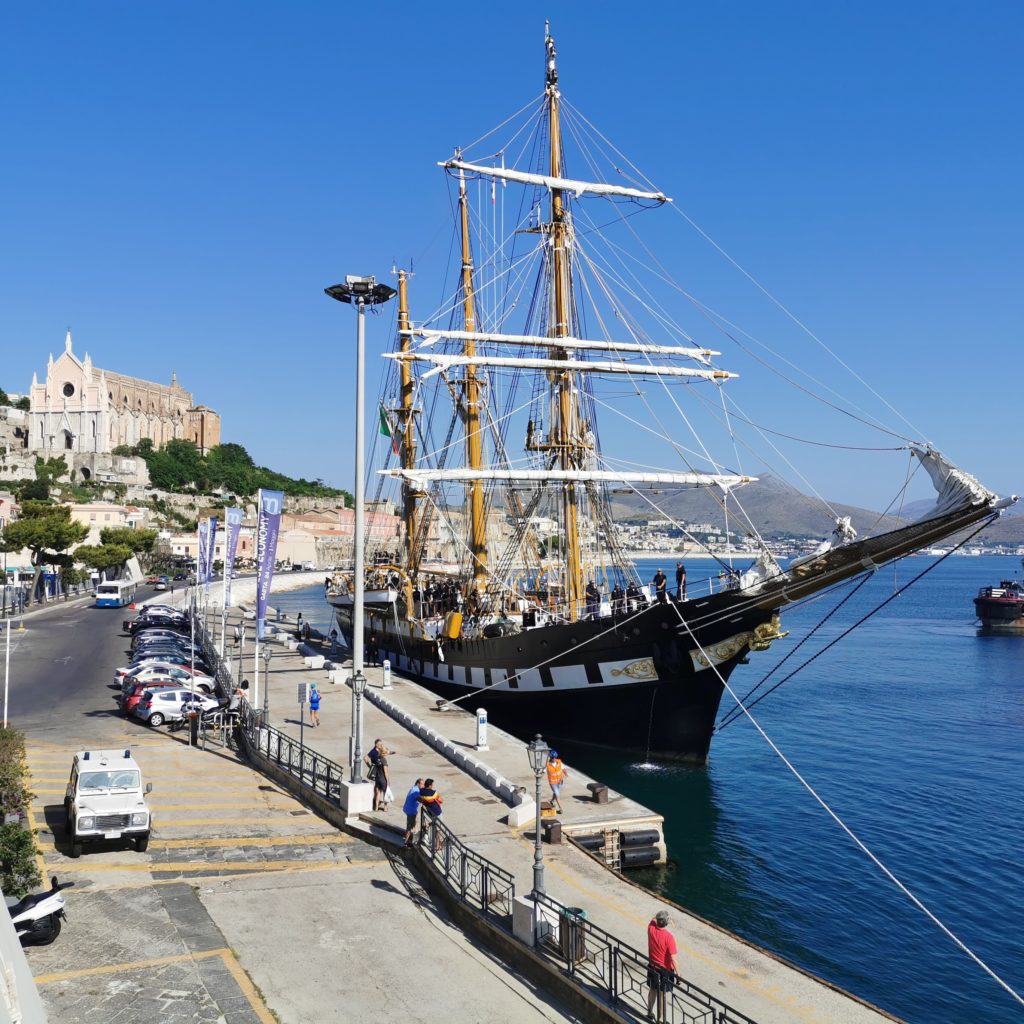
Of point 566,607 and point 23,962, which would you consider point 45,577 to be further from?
point 23,962

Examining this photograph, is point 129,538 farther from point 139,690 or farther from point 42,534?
point 139,690

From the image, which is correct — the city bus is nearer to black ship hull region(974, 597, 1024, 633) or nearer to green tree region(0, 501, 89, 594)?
green tree region(0, 501, 89, 594)

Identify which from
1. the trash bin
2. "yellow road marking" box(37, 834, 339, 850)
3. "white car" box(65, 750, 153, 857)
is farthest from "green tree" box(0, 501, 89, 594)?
the trash bin

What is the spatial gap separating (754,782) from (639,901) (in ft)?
53.8

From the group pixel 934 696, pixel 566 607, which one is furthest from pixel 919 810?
pixel 934 696

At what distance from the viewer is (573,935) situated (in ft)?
36.7

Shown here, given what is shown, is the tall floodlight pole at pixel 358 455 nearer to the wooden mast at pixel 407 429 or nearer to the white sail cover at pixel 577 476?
the white sail cover at pixel 577 476

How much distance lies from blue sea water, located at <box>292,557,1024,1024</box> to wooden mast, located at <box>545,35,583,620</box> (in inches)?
313

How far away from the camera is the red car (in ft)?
91.2

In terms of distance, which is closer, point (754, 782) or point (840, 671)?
point (754, 782)

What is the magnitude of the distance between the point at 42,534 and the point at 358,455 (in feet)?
188

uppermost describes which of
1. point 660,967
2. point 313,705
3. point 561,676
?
point 561,676

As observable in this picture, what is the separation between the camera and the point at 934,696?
4694 cm

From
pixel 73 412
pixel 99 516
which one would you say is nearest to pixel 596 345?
pixel 99 516
